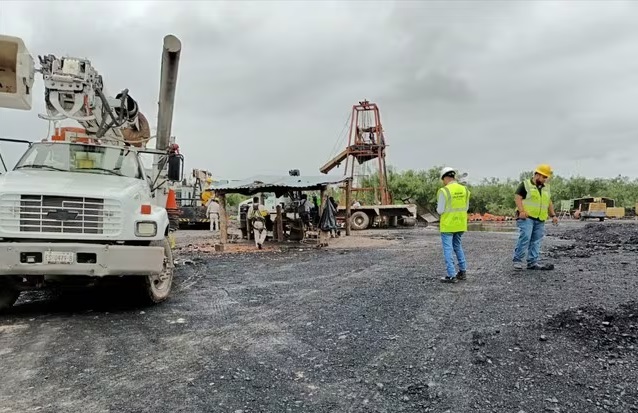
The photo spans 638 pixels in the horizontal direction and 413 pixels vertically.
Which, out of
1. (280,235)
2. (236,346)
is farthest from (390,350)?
(280,235)

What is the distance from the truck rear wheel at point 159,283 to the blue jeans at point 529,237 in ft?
19.6

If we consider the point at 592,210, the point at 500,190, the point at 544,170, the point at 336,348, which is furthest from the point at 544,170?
the point at 500,190

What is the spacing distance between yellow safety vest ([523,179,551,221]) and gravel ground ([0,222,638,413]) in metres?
1.11

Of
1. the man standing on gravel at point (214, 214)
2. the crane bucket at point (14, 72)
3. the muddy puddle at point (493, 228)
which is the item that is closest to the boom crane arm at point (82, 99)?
the crane bucket at point (14, 72)

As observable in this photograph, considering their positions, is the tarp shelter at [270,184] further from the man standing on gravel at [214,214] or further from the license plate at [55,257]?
the license plate at [55,257]

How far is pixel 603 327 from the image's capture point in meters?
4.56

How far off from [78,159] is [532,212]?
24.5ft

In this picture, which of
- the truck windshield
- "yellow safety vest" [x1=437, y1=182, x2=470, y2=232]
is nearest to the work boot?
"yellow safety vest" [x1=437, y1=182, x2=470, y2=232]

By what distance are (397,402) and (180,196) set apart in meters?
25.0

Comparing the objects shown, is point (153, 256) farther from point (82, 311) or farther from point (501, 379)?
point (501, 379)

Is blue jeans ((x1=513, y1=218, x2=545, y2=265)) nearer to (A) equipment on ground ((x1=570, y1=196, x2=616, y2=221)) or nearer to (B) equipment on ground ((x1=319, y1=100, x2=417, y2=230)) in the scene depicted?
(B) equipment on ground ((x1=319, y1=100, x2=417, y2=230))

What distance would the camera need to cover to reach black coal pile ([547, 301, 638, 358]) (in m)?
4.08

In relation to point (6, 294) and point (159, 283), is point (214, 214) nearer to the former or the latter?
point (159, 283)

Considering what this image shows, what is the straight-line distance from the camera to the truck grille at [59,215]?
5.35 metres
